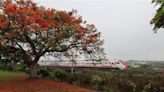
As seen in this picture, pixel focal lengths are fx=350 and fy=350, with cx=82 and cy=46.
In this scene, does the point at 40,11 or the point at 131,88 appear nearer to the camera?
the point at 131,88

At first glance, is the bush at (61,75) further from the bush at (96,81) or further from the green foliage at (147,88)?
the green foliage at (147,88)

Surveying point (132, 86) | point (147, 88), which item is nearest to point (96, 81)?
point (132, 86)

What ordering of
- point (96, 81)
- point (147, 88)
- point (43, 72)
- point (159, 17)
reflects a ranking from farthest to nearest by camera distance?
1. point (43, 72)
2. point (96, 81)
3. point (147, 88)
4. point (159, 17)

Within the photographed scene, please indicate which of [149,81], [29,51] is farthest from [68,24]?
[149,81]

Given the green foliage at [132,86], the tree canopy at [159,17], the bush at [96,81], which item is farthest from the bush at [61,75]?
the tree canopy at [159,17]

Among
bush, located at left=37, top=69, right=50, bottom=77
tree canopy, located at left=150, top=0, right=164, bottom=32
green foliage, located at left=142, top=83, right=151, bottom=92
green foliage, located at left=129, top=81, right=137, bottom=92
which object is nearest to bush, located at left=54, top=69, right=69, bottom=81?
bush, located at left=37, top=69, right=50, bottom=77

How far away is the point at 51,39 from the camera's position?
22859 mm

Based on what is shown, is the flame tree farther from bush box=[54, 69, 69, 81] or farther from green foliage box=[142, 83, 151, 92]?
green foliage box=[142, 83, 151, 92]

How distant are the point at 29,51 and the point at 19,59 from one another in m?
0.91

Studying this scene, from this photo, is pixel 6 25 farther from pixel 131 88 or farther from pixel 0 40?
pixel 131 88

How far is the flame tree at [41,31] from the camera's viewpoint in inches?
870

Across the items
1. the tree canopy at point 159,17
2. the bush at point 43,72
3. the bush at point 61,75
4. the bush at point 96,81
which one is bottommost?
the bush at point 96,81

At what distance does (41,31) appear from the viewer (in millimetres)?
22625

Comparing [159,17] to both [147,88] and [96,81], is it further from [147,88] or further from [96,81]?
[96,81]
